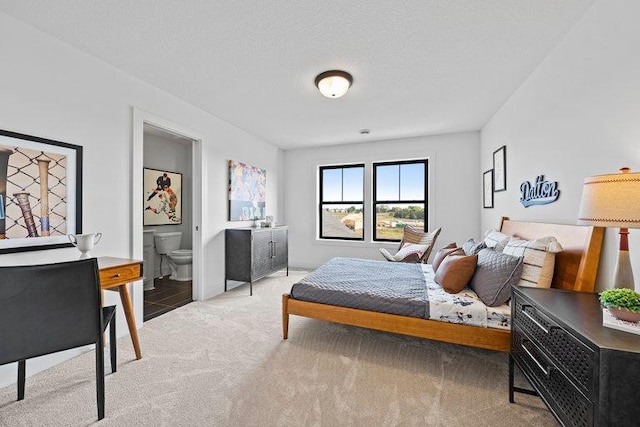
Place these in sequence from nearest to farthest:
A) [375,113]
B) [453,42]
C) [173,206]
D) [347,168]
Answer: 1. [453,42]
2. [375,113]
3. [173,206]
4. [347,168]

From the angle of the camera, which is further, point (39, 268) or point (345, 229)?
point (345, 229)

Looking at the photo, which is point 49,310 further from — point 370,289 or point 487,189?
point 487,189

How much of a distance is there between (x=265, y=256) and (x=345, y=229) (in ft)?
5.92

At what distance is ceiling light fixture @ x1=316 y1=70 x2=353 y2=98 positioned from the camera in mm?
2443

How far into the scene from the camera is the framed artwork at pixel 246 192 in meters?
4.02

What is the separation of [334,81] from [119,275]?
238 cm

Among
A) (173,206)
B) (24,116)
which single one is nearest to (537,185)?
(24,116)

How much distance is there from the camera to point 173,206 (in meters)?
4.66

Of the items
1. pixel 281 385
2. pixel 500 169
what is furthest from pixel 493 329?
pixel 500 169

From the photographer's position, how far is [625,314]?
108 centimetres

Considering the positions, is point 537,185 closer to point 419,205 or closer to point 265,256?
point 419,205

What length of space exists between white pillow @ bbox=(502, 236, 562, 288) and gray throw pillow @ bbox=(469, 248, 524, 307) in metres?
0.06

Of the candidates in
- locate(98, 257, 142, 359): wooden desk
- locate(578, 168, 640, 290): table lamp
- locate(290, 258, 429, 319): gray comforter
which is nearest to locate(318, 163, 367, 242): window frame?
locate(290, 258, 429, 319): gray comforter

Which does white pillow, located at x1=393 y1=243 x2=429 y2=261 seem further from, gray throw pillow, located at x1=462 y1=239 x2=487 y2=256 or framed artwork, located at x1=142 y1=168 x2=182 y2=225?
framed artwork, located at x1=142 y1=168 x2=182 y2=225
